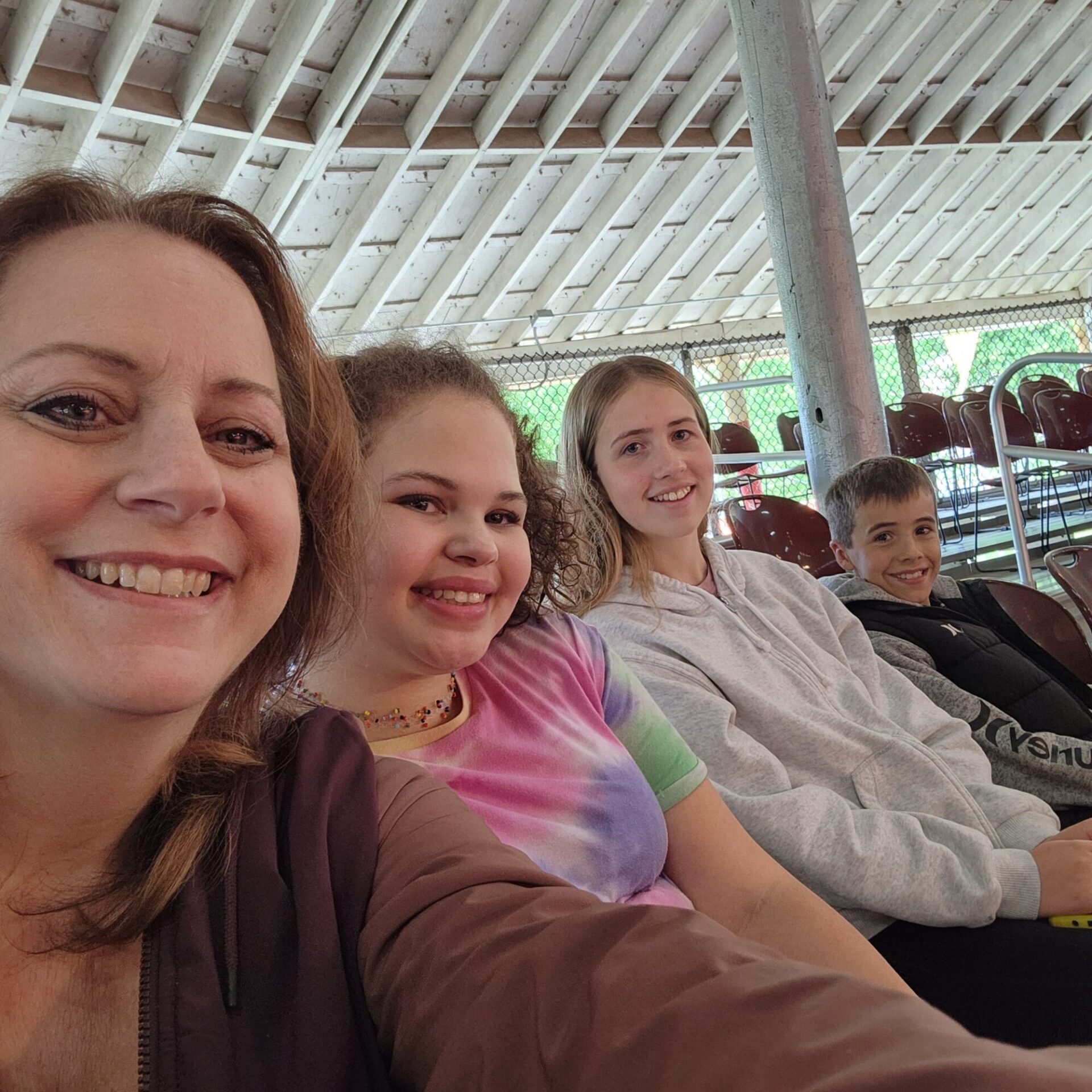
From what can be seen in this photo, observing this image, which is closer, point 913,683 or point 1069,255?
point 913,683

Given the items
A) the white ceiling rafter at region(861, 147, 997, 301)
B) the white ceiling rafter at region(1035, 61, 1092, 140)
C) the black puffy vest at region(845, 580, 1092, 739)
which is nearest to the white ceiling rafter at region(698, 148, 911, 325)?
the white ceiling rafter at region(861, 147, 997, 301)

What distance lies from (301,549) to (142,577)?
1.08 ft

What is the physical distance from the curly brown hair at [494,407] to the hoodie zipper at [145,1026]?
0.77 m

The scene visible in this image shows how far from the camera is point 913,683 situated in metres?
2.46

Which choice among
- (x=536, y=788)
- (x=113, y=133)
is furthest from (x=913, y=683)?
(x=113, y=133)

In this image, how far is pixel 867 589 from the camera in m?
2.71

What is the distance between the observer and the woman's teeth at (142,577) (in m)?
0.82

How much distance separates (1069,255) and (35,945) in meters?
19.4

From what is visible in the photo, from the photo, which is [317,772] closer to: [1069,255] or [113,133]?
[113,133]

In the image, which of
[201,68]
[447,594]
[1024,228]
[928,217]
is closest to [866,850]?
[447,594]

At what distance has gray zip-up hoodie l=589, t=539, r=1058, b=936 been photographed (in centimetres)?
174

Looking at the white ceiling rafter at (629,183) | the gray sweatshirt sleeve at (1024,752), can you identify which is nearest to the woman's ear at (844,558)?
the gray sweatshirt sleeve at (1024,752)

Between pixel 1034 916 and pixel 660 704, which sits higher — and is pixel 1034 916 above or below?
below

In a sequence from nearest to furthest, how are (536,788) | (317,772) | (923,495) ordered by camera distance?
(317,772) → (536,788) → (923,495)
